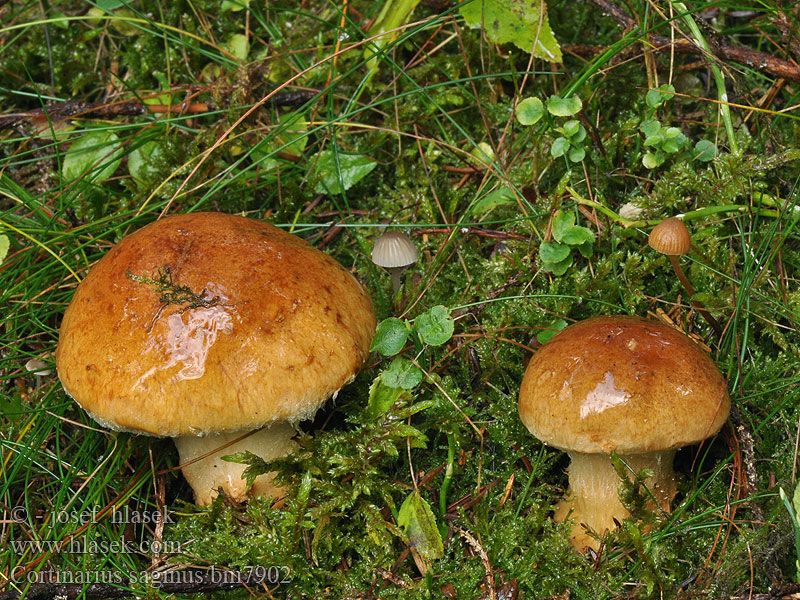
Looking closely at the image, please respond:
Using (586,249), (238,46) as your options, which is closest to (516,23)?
(586,249)

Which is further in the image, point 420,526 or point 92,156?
point 92,156

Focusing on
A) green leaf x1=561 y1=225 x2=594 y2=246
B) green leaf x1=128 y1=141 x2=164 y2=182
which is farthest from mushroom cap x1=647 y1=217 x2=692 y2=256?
green leaf x1=128 y1=141 x2=164 y2=182

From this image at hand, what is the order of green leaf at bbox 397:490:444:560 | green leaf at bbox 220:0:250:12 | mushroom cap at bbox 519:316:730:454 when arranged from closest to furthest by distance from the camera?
mushroom cap at bbox 519:316:730:454, green leaf at bbox 397:490:444:560, green leaf at bbox 220:0:250:12

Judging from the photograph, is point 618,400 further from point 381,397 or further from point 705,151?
point 705,151

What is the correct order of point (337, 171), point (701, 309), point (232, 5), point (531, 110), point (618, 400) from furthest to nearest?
point (232, 5) → point (337, 171) → point (531, 110) → point (701, 309) → point (618, 400)

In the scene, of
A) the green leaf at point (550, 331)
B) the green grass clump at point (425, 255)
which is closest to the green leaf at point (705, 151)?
the green grass clump at point (425, 255)

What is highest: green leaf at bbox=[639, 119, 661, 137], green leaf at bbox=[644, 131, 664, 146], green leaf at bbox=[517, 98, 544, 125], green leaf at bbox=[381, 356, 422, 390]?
green leaf at bbox=[517, 98, 544, 125]

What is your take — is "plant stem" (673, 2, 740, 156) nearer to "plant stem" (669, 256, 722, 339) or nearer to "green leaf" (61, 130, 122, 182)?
"plant stem" (669, 256, 722, 339)
